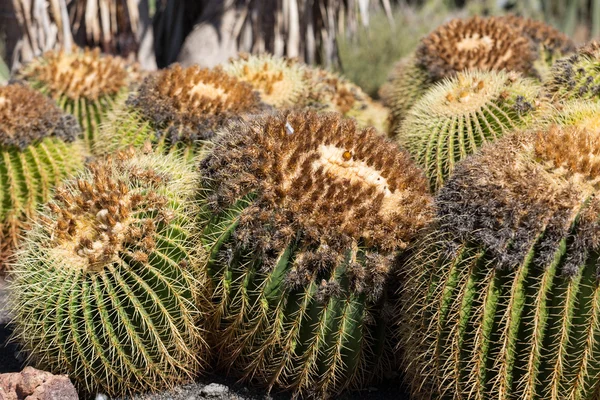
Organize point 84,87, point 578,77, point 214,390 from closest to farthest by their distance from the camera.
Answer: point 214,390 → point 578,77 → point 84,87

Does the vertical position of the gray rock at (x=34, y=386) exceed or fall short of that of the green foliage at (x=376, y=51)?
it exceeds it

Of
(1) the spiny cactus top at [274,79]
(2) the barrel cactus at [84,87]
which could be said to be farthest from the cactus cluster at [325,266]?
(2) the barrel cactus at [84,87]

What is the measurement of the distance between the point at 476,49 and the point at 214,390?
10.7ft

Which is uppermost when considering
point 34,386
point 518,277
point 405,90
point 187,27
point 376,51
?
point 518,277

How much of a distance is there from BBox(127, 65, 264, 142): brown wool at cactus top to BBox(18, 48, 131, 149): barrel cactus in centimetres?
90

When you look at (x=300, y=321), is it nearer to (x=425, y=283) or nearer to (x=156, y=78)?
(x=425, y=283)

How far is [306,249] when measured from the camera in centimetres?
315

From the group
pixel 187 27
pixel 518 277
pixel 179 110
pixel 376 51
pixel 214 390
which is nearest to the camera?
pixel 518 277

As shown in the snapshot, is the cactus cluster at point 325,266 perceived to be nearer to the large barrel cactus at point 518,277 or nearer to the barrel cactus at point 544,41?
the large barrel cactus at point 518,277

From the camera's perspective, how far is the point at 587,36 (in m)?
19.7

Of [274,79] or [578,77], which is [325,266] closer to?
[578,77]

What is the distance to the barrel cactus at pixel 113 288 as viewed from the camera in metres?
3.26

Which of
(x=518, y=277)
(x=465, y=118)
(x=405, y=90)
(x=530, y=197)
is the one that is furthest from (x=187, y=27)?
(x=518, y=277)

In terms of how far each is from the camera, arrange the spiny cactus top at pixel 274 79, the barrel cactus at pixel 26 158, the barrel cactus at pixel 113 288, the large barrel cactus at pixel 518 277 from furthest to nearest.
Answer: the spiny cactus top at pixel 274 79
the barrel cactus at pixel 26 158
the barrel cactus at pixel 113 288
the large barrel cactus at pixel 518 277
